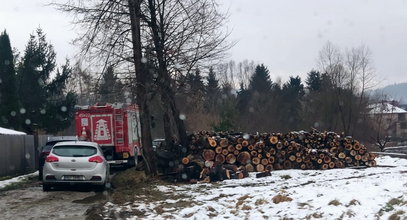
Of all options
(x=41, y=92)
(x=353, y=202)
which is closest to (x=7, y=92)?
(x=41, y=92)

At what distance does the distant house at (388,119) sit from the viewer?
63562 millimetres

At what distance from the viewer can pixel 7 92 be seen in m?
41.6

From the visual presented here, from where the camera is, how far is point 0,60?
137 ft

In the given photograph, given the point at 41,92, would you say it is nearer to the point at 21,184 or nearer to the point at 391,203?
the point at 21,184

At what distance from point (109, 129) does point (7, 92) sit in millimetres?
21880

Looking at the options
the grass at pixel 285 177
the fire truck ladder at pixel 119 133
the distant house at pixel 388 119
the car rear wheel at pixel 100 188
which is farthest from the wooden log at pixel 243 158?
the distant house at pixel 388 119

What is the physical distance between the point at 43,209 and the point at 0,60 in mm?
32646

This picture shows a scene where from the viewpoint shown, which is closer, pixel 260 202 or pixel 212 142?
pixel 260 202

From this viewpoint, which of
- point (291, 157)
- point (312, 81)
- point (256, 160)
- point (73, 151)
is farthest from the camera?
point (312, 81)

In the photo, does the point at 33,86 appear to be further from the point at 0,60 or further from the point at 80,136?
the point at 80,136

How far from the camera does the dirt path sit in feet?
38.0

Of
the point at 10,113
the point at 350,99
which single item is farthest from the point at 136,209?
the point at 350,99

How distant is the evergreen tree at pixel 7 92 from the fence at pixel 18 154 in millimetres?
13843

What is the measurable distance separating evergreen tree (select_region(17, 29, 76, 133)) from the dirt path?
96.6 ft
